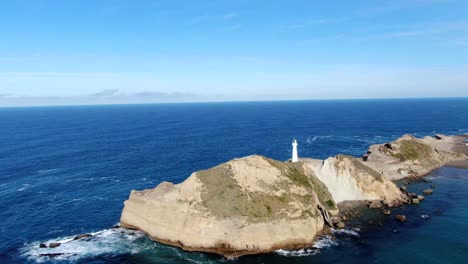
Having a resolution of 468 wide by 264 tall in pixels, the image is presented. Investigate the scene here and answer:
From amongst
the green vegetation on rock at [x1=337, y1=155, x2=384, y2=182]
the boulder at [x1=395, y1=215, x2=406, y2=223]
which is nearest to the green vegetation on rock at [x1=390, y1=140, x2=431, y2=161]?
the green vegetation on rock at [x1=337, y1=155, x2=384, y2=182]

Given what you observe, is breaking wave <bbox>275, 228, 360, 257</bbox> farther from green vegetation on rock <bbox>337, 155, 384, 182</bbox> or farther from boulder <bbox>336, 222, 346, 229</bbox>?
green vegetation on rock <bbox>337, 155, 384, 182</bbox>

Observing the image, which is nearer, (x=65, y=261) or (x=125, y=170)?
(x=65, y=261)

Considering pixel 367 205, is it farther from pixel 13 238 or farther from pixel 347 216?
pixel 13 238

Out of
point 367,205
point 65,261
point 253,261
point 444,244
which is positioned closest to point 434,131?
point 367,205

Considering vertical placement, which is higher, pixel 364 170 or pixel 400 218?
pixel 364 170

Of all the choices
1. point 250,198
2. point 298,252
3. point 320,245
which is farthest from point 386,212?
point 250,198

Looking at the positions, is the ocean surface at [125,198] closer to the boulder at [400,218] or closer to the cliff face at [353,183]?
the boulder at [400,218]

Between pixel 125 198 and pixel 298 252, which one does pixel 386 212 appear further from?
pixel 125 198
